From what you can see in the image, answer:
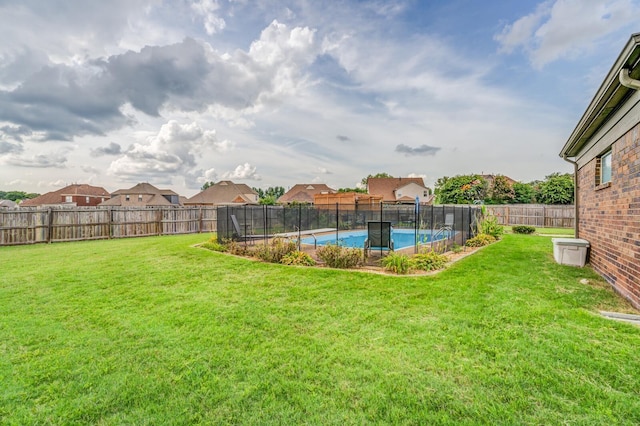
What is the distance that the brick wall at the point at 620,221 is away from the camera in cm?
359

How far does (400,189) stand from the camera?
36156mm

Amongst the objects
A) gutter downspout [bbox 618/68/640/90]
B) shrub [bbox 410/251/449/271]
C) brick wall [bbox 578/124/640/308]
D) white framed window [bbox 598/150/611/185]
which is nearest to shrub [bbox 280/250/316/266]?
shrub [bbox 410/251/449/271]

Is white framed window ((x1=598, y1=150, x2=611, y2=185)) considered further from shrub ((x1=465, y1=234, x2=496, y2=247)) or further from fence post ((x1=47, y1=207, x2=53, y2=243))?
fence post ((x1=47, y1=207, x2=53, y2=243))

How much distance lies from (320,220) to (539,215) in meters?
14.0

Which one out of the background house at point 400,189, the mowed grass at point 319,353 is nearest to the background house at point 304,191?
the background house at point 400,189

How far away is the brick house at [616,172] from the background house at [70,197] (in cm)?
4811

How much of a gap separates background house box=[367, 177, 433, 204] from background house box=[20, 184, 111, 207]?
1537 inches

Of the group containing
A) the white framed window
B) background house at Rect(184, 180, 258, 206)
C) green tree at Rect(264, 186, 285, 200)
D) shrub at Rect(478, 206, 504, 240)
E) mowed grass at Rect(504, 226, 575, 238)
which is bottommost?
mowed grass at Rect(504, 226, 575, 238)

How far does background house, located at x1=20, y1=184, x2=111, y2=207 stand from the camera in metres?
36.5

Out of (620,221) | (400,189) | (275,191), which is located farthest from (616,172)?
(275,191)

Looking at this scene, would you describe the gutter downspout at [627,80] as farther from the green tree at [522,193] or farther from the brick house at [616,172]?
the green tree at [522,193]

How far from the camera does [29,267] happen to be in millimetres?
6277

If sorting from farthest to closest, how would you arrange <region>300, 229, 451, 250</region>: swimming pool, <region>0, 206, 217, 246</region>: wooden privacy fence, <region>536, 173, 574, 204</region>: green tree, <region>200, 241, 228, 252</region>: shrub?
<region>536, 173, 574, 204</region>: green tree
<region>300, 229, 451, 250</region>: swimming pool
<region>0, 206, 217, 246</region>: wooden privacy fence
<region>200, 241, 228, 252</region>: shrub

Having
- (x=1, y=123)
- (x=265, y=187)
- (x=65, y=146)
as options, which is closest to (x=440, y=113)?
(x=65, y=146)
